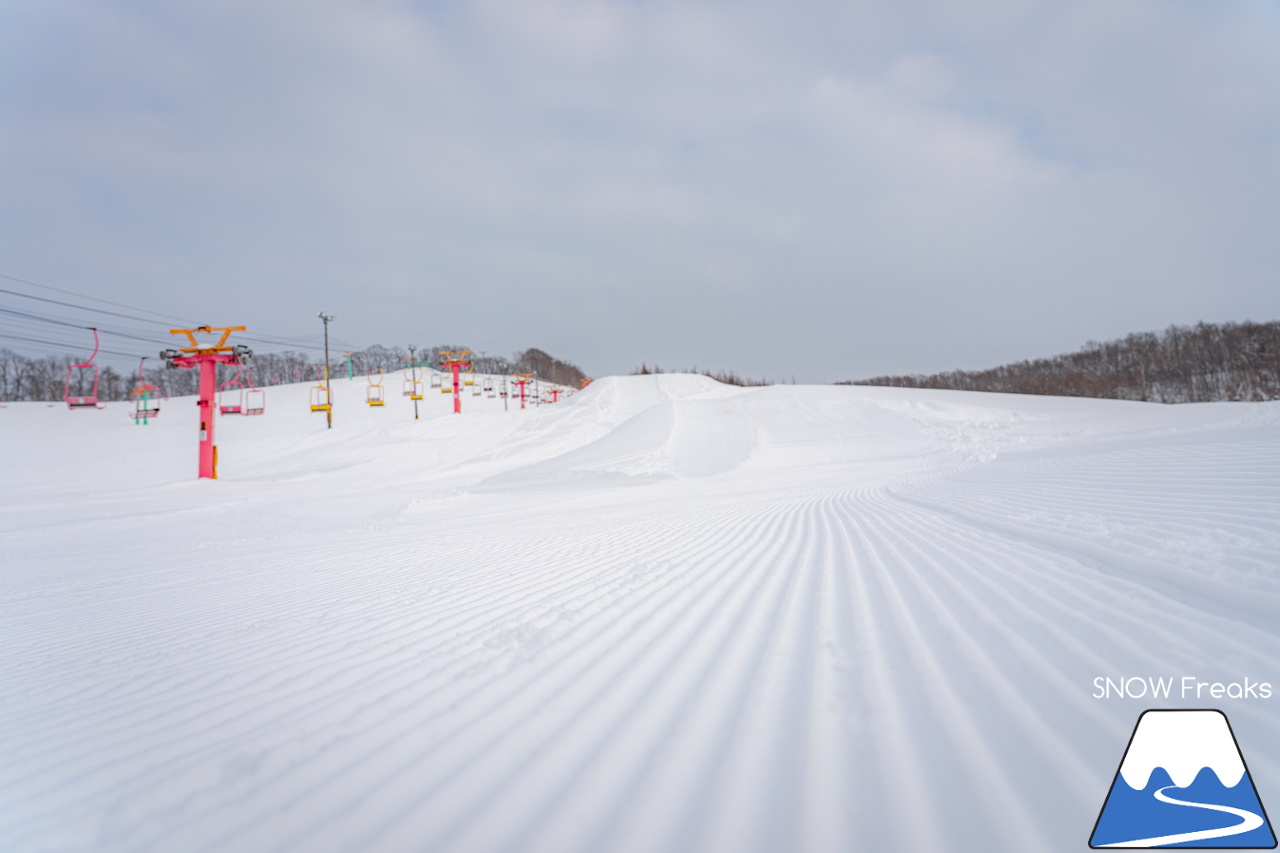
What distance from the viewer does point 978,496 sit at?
755cm

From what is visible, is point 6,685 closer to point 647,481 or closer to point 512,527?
point 512,527

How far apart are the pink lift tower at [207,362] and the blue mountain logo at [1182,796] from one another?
21.2m

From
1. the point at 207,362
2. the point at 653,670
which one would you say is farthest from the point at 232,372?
the point at 653,670

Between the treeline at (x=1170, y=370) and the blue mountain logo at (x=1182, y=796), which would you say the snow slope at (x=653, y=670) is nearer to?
the blue mountain logo at (x=1182, y=796)

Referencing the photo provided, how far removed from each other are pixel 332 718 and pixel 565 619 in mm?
1441

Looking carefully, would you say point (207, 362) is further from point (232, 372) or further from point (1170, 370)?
point (1170, 370)

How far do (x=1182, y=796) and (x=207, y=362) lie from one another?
74.2 feet

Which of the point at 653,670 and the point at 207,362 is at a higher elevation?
the point at 207,362

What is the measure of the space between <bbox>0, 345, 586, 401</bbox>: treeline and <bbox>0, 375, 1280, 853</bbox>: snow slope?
708 inches

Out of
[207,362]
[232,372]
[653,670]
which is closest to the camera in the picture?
[653,670]

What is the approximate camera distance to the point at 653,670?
2664 millimetres

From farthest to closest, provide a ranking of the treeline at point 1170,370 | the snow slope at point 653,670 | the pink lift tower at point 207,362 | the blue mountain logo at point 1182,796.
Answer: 1. the treeline at point 1170,370
2. the pink lift tower at point 207,362
3. the snow slope at point 653,670
4. the blue mountain logo at point 1182,796

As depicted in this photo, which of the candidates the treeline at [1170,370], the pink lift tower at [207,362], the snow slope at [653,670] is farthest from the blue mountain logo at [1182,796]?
the treeline at [1170,370]

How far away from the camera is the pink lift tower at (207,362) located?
55.8 ft
